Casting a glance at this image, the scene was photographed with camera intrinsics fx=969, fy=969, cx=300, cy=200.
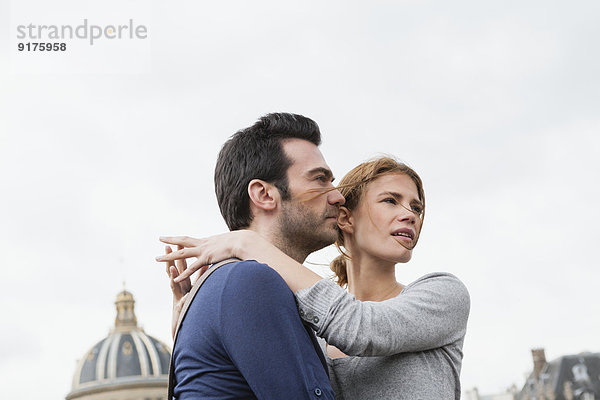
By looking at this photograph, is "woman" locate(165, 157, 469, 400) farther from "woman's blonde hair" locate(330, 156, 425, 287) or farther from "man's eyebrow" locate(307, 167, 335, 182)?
"man's eyebrow" locate(307, 167, 335, 182)

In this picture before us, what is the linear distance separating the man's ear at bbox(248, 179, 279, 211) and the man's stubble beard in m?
0.04

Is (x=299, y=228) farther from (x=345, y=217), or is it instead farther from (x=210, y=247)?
(x=345, y=217)

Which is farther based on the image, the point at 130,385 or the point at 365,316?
the point at 130,385

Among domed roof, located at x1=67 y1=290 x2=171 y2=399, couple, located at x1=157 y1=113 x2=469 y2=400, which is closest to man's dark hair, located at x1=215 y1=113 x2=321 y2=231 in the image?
couple, located at x1=157 y1=113 x2=469 y2=400

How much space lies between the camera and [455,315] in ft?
11.0

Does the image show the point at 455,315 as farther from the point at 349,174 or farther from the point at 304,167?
the point at 349,174

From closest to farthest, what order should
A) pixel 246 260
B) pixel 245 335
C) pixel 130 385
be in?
pixel 245 335, pixel 246 260, pixel 130 385

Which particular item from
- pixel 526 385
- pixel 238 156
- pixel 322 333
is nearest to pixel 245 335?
pixel 322 333

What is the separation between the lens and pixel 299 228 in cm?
349

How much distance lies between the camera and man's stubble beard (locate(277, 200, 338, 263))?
349cm

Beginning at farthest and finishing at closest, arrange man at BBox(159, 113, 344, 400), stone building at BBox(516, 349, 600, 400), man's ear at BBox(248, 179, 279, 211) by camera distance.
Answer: stone building at BBox(516, 349, 600, 400) < man's ear at BBox(248, 179, 279, 211) < man at BBox(159, 113, 344, 400)

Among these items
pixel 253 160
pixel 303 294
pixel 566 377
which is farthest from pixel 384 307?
pixel 566 377

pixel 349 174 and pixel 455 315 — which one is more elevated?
pixel 349 174

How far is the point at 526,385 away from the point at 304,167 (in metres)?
48.8
